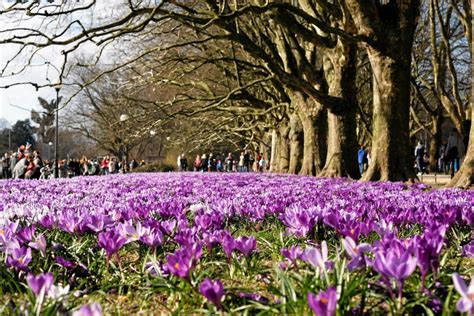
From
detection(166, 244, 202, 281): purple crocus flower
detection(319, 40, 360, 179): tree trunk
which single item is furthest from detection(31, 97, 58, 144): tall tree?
→ detection(166, 244, 202, 281): purple crocus flower

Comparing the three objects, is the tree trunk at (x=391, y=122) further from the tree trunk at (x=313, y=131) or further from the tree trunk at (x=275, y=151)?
the tree trunk at (x=275, y=151)

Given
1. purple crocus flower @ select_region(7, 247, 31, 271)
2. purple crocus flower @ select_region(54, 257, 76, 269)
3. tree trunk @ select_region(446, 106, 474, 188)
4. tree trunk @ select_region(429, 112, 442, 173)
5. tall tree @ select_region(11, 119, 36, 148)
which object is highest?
tall tree @ select_region(11, 119, 36, 148)

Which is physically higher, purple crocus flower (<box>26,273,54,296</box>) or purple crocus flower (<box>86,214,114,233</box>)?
purple crocus flower (<box>86,214,114,233</box>)

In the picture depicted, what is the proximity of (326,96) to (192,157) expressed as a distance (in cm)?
4349

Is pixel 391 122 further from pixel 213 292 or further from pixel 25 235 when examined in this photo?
pixel 213 292

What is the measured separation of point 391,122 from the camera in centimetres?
1136

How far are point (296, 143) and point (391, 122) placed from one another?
10.4 meters

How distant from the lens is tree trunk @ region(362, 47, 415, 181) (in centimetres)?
1116

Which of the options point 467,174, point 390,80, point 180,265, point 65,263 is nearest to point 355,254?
point 180,265

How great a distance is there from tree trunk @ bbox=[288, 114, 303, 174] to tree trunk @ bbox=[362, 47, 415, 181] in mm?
9882

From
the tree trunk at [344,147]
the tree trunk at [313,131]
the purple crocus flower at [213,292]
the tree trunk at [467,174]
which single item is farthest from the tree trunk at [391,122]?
the purple crocus flower at [213,292]

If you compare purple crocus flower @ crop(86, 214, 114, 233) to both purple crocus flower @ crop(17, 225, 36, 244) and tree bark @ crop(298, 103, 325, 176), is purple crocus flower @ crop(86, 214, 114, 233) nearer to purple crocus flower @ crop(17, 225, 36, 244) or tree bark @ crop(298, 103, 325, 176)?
purple crocus flower @ crop(17, 225, 36, 244)

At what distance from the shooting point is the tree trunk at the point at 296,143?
21466 mm

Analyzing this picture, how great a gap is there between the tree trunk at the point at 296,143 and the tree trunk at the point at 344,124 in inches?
258
